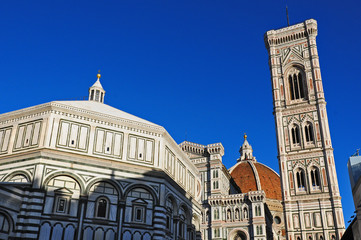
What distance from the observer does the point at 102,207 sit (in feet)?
→ 70.6

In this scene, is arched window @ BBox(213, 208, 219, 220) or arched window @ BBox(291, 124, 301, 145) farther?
arched window @ BBox(213, 208, 219, 220)

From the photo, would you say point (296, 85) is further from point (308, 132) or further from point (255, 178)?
point (255, 178)

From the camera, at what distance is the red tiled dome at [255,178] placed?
90.5m

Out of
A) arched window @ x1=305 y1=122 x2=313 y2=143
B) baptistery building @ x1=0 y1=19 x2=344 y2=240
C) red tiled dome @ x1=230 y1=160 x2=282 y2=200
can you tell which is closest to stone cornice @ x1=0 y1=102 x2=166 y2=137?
baptistery building @ x1=0 y1=19 x2=344 y2=240

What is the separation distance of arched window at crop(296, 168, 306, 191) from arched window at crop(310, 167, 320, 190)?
1.14m

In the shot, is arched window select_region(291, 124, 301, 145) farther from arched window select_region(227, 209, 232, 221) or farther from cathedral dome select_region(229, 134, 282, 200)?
cathedral dome select_region(229, 134, 282, 200)

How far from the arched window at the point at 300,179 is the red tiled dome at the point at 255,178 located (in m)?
40.0

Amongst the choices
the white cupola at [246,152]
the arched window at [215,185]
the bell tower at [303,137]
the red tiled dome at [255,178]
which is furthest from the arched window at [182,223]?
the white cupola at [246,152]

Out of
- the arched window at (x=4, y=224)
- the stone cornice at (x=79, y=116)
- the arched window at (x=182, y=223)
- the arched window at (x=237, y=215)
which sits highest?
the stone cornice at (x=79, y=116)

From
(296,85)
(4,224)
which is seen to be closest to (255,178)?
(296,85)

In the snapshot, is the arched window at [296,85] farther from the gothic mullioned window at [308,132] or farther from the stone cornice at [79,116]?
the stone cornice at [79,116]

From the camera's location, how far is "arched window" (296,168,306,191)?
156ft

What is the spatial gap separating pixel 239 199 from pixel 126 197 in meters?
32.4

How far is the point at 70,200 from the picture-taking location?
20.9 m
